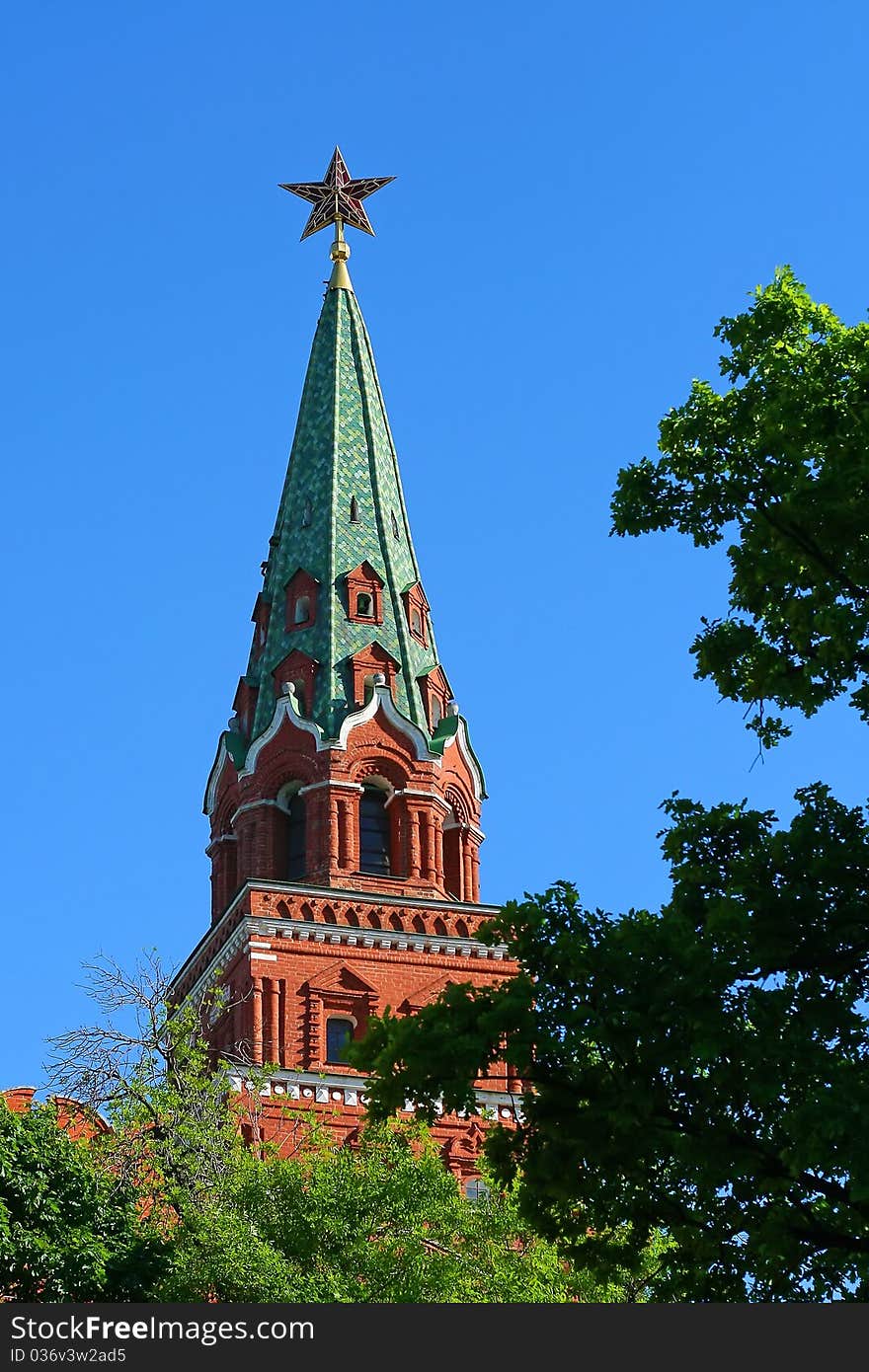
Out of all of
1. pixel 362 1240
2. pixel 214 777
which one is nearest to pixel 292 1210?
pixel 362 1240

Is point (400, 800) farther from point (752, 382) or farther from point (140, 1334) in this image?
point (140, 1334)

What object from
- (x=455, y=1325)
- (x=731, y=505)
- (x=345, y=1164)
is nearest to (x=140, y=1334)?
(x=455, y=1325)

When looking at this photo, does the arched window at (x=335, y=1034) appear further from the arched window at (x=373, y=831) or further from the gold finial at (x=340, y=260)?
the gold finial at (x=340, y=260)

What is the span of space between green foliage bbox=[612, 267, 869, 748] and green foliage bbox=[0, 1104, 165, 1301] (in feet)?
37.1

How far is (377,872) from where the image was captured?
1864 inches

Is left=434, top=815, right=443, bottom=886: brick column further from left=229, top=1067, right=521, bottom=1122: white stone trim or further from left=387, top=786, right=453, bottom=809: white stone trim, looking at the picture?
left=229, top=1067, right=521, bottom=1122: white stone trim

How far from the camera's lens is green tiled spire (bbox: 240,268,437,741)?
49781mm

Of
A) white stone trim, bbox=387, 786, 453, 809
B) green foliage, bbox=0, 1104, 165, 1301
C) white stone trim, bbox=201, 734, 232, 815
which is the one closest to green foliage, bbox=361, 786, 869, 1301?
green foliage, bbox=0, 1104, 165, 1301

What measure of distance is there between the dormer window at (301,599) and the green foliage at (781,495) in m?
31.2

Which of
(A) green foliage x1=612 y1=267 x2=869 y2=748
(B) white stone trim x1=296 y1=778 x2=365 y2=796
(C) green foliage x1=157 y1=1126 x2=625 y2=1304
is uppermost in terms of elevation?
(B) white stone trim x1=296 y1=778 x2=365 y2=796

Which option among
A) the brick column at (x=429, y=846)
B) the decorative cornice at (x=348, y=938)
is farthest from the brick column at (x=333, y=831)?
the brick column at (x=429, y=846)

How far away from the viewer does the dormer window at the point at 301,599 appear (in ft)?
166

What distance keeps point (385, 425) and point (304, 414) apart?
1.96 m

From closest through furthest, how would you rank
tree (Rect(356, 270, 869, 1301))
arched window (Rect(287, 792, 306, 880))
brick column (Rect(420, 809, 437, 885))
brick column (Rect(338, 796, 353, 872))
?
tree (Rect(356, 270, 869, 1301)) < brick column (Rect(338, 796, 353, 872)) < brick column (Rect(420, 809, 437, 885)) < arched window (Rect(287, 792, 306, 880))
